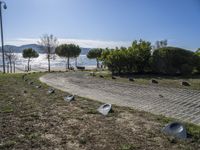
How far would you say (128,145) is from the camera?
3.84 meters

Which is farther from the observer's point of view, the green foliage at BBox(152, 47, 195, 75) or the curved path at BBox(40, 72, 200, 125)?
the green foliage at BBox(152, 47, 195, 75)

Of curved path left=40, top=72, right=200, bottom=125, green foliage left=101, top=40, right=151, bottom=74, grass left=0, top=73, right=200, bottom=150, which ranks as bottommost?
curved path left=40, top=72, right=200, bottom=125

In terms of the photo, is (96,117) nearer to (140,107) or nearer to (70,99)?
(140,107)

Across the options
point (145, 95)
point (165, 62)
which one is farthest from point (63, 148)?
point (165, 62)

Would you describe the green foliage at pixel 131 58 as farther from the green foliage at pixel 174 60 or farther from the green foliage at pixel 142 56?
the green foliage at pixel 174 60

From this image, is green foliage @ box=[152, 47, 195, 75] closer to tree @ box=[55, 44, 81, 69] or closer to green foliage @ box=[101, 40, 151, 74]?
green foliage @ box=[101, 40, 151, 74]

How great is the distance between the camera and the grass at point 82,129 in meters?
3.88

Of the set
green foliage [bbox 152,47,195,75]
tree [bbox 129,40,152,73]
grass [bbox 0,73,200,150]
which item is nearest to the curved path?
grass [bbox 0,73,200,150]

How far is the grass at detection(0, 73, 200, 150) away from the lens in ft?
12.7

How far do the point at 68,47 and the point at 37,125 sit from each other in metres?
36.5

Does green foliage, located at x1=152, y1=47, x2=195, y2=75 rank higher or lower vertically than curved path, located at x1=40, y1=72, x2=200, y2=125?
higher

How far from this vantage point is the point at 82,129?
466 cm

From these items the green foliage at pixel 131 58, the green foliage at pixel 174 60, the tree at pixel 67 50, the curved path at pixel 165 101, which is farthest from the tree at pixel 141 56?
the tree at pixel 67 50

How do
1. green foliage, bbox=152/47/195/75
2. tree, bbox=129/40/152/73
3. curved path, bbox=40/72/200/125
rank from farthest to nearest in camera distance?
tree, bbox=129/40/152/73 → green foliage, bbox=152/47/195/75 → curved path, bbox=40/72/200/125
